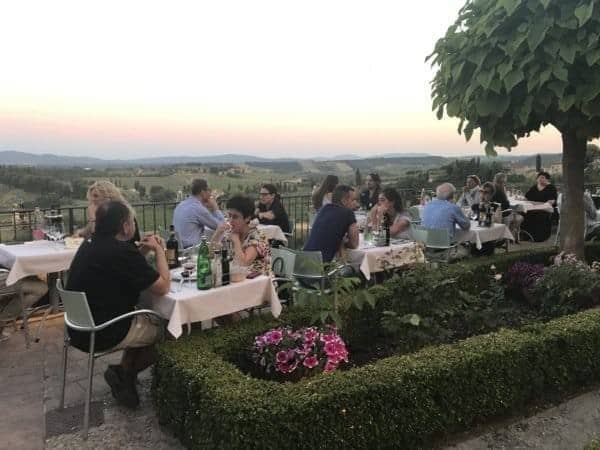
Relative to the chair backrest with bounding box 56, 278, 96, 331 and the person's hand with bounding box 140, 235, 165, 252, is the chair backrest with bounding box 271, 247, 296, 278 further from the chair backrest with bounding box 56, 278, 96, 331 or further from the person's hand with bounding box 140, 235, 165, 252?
the chair backrest with bounding box 56, 278, 96, 331

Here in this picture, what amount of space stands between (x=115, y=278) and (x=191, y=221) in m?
2.78

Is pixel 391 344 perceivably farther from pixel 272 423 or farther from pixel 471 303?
pixel 272 423

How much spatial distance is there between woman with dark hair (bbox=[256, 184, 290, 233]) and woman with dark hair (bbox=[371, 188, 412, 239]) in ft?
6.64

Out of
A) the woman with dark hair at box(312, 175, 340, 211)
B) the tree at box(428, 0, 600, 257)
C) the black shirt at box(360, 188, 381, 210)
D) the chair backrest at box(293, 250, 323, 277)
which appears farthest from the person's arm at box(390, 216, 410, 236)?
the black shirt at box(360, 188, 381, 210)

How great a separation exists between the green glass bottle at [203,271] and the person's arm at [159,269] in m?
0.20

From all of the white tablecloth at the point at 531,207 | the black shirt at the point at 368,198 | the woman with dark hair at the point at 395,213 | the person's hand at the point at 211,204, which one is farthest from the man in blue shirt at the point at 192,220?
the white tablecloth at the point at 531,207

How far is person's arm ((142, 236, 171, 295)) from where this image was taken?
3.02m

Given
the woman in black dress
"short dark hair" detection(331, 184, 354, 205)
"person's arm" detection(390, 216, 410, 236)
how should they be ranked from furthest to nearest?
the woman in black dress, "person's arm" detection(390, 216, 410, 236), "short dark hair" detection(331, 184, 354, 205)

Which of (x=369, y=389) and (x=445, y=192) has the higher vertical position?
(x=445, y=192)

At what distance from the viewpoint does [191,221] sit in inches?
223

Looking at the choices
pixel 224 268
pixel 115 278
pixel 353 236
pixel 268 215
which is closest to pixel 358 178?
pixel 268 215

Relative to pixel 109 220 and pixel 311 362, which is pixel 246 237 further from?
pixel 311 362

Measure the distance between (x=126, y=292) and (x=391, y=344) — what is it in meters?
1.92

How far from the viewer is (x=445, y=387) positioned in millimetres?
2658
